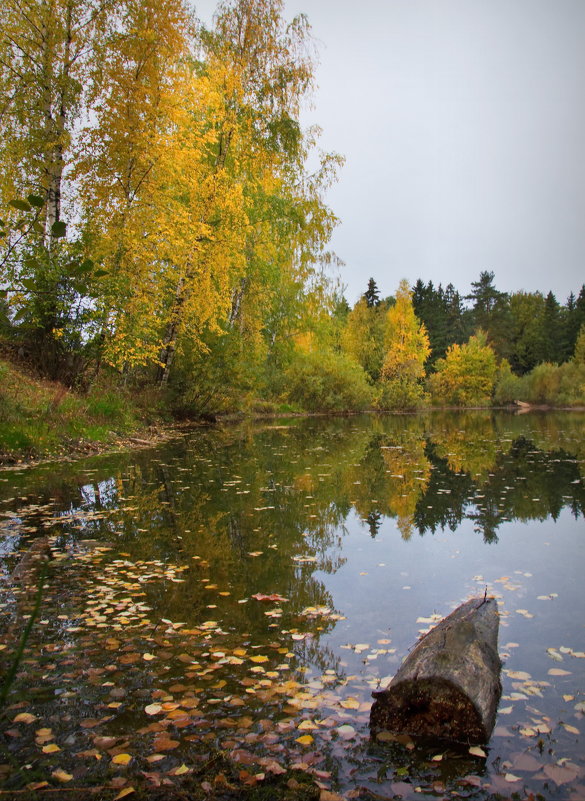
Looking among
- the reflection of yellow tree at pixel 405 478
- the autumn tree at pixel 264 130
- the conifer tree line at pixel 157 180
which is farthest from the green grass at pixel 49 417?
the reflection of yellow tree at pixel 405 478

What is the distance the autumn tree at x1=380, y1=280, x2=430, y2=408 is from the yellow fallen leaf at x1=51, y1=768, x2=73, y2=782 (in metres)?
45.0

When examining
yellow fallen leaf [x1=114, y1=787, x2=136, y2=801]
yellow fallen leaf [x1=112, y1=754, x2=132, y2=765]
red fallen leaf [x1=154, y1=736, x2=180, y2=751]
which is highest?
yellow fallen leaf [x1=114, y1=787, x2=136, y2=801]

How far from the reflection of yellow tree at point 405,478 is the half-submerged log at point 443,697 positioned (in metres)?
4.02

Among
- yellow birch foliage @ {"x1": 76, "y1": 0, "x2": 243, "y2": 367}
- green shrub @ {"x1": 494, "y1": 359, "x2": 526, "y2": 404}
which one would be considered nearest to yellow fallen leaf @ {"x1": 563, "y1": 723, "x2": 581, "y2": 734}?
yellow birch foliage @ {"x1": 76, "y1": 0, "x2": 243, "y2": 367}

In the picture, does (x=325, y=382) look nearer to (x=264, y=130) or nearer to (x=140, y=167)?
(x=264, y=130)

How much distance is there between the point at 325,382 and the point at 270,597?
35004 mm

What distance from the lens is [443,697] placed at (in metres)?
3.01

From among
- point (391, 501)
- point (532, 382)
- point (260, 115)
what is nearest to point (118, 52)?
point (260, 115)

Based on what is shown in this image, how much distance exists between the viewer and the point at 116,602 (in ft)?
15.9

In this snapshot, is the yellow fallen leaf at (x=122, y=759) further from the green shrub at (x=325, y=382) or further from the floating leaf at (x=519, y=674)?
the green shrub at (x=325, y=382)

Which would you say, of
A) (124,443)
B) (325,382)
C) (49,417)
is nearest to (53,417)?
(49,417)

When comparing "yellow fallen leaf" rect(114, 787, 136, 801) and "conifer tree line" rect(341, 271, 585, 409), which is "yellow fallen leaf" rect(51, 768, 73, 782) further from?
"conifer tree line" rect(341, 271, 585, 409)

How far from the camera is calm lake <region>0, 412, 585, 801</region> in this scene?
2762mm

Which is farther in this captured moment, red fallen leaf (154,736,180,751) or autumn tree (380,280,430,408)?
autumn tree (380,280,430,408)
